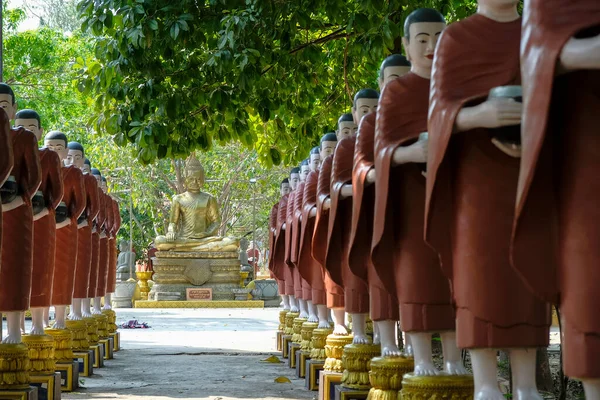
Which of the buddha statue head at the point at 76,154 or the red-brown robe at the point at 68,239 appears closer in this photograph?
the red-brown robe at the point at 68,239

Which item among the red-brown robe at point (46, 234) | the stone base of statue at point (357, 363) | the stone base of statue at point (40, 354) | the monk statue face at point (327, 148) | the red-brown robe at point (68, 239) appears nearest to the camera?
the stone base of statue at point (357, 363)

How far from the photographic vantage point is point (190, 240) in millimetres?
23266

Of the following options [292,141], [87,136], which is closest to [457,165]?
[292,141]

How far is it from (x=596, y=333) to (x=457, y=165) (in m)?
1.05

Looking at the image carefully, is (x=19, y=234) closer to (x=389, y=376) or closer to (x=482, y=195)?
(x=389, y=376)

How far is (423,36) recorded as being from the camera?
4523 millimetres

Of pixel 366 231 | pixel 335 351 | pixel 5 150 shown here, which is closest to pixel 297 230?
pixel 335 351

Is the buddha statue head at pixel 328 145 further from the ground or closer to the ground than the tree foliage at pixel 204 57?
closer to the ground

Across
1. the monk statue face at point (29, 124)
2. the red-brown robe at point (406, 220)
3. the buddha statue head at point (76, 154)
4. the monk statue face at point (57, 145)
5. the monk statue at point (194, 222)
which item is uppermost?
the monk statue at point (194, 222)

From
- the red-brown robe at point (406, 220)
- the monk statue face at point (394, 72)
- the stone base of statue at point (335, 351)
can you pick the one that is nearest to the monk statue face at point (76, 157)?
the stone base of statue at point (335, 351)

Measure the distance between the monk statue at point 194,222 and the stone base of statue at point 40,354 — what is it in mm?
15720

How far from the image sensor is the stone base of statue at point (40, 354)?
7.18m

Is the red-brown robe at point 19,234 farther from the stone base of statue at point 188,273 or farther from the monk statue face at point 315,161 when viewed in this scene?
the stone base of statue at point 188,273

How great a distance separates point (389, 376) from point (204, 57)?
508cm
